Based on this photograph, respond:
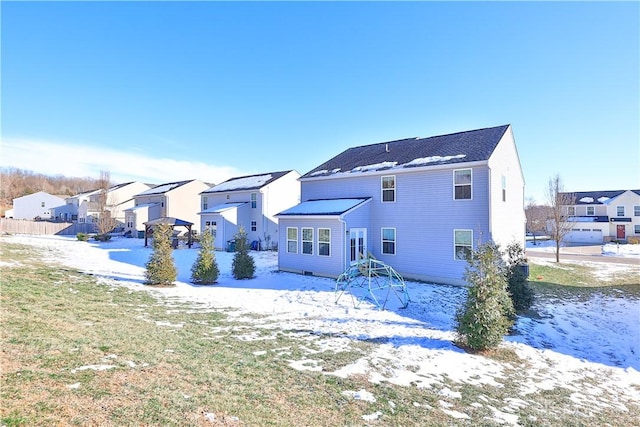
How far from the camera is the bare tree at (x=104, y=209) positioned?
1383 inches

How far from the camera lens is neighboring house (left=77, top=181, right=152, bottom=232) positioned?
149 feet

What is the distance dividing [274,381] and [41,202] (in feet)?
243

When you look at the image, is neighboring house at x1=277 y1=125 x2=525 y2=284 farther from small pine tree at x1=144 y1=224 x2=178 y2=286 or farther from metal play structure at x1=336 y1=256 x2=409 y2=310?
small pine tree at x1=144 y1=224 x2=178 y2=286

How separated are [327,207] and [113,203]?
41701 mm

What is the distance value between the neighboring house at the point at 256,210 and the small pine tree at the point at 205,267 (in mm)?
12485

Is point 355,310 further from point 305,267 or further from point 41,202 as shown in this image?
point 41,202

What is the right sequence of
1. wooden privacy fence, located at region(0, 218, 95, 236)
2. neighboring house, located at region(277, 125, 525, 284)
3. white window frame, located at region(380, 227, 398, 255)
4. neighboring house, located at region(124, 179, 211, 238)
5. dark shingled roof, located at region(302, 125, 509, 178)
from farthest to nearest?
1. neighboring house, located at region(124, 179, 211, 238)
2. wooden privacy fence, located at region(0, 218, 95, 236)
3. white window frame, located at region(380, 227, 398, 255)
4. dark shingled roof, located at region(302, 125, 509, 178)
5. neighboring house, located at region(277, 125, 525, 284)

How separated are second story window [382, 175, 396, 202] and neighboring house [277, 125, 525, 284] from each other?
0.06 metres

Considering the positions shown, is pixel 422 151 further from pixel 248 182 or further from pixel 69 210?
pixel 69 210

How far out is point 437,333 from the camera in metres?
9.73

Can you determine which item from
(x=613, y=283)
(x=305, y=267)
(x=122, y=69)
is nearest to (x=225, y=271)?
(x=305, y=267)

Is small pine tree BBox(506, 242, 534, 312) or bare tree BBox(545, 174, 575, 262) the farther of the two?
bare tree BBox(545, 174, 575, 262)

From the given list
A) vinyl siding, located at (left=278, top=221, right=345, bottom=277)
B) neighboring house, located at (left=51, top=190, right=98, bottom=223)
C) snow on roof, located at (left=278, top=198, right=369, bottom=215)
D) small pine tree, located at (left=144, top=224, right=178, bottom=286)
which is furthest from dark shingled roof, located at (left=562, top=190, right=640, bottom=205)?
neighboring house, located at (left=51, top=190, right=98, bottom=223)

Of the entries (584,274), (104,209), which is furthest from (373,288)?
(104,209)
